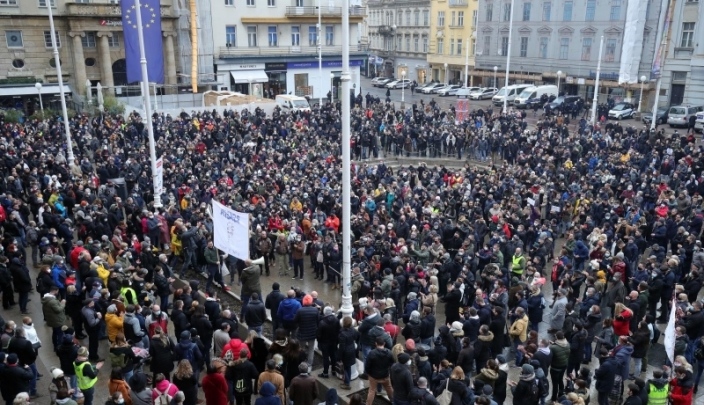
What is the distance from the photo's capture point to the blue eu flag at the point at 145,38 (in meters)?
19.9

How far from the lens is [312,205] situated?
20.2 m

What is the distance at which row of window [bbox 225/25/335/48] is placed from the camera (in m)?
50.2

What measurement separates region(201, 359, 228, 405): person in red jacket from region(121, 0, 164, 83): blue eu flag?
13.4 metres

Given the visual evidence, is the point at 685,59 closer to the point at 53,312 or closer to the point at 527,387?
the point at 527,387

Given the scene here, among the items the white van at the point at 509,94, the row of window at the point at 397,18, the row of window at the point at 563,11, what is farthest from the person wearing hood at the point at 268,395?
the row of window at the point at 397,18

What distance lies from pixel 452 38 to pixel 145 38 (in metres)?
49.3

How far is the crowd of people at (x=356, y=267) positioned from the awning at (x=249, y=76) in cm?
2184

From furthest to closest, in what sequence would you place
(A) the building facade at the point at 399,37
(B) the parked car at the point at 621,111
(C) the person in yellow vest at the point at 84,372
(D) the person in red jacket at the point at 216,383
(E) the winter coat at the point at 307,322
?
(A) the building facade at the point at 399,37
(B) the parked car at the point at 621,111
(E) the winter coat at the point at 307,322
(C) the person in yellow vest at the point at 84,372
(D) the person in red jacket at the point at 216,383

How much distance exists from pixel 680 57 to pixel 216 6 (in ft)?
115

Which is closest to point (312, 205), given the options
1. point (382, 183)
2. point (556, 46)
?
point (382, 183)

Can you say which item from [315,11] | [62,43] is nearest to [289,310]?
[62,43]

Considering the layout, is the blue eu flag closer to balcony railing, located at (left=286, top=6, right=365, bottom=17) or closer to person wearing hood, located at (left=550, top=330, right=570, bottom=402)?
person wearing hood, located at (left=550, top=330, right=570, bottom=402)

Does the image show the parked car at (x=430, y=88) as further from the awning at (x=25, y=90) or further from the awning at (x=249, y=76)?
the awning at (x=25, y=90)

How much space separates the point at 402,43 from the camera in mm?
74250
